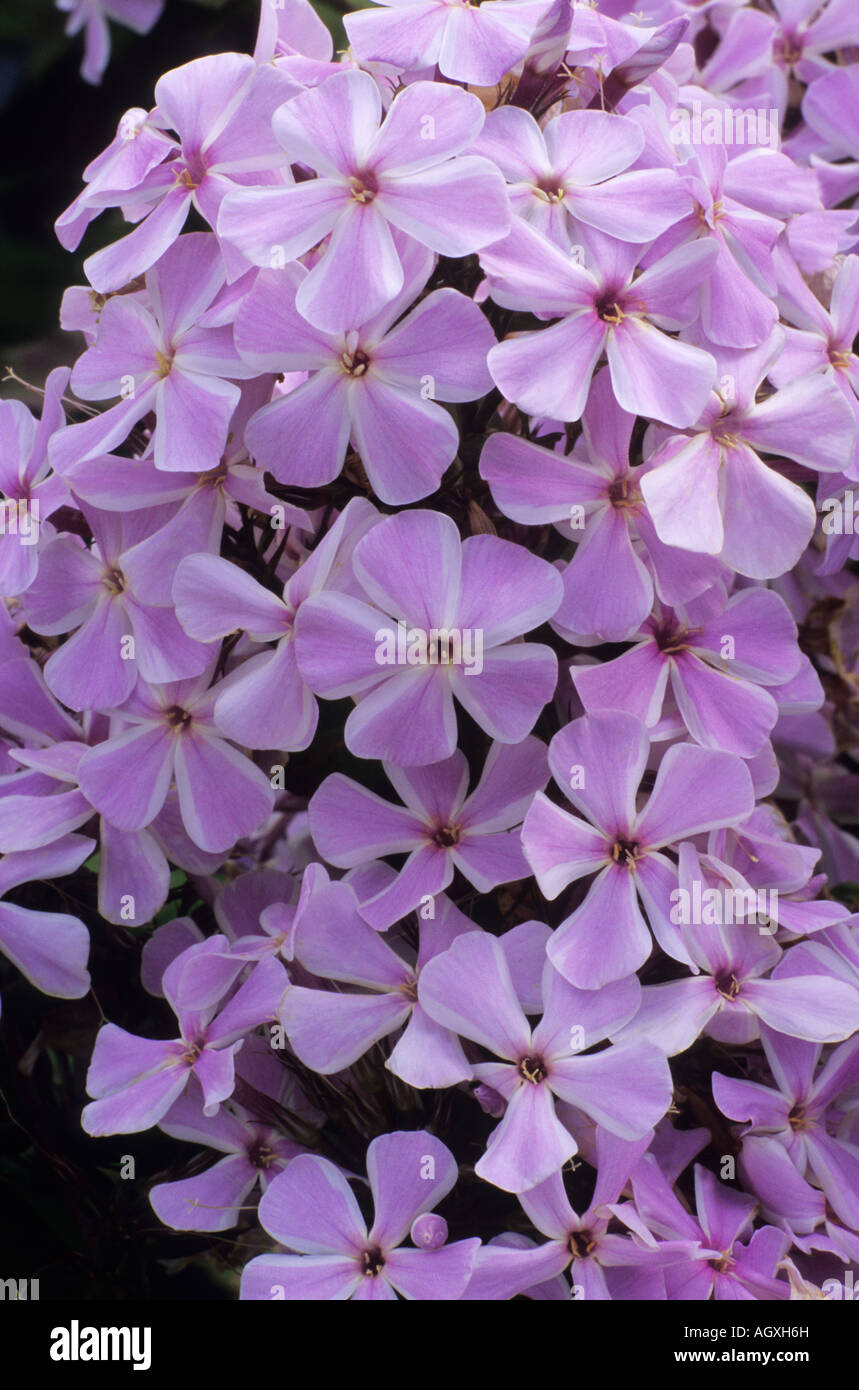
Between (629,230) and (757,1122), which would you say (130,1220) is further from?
(629,230)

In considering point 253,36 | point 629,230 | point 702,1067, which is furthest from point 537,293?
point 253,36

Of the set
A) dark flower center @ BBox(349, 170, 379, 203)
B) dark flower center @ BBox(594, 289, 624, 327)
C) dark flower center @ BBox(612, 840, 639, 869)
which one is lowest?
dark flower center @ BBox(612, 840, 639, 869)

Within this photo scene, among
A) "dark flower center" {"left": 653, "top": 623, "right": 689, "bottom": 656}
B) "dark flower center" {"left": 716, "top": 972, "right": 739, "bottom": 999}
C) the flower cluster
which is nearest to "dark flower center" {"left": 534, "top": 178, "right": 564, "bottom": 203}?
the flower cluster

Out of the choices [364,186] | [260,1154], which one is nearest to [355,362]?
[364,186]

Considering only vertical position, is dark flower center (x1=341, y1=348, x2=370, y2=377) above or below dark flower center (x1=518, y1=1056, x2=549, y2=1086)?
above

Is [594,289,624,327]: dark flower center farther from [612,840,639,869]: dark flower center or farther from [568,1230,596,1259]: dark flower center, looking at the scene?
[568,1230,596,1259]: dark flower center

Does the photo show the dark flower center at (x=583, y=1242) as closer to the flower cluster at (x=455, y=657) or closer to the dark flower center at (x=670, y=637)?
the flower cluster at (x=455, y=657)

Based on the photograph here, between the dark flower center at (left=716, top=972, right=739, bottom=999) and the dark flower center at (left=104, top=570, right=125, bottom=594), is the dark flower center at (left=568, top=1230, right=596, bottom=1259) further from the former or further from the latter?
the dark flower center at (left=104, top=570, right=125, bottom=594)

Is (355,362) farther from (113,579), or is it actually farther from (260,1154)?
(260,1154)
